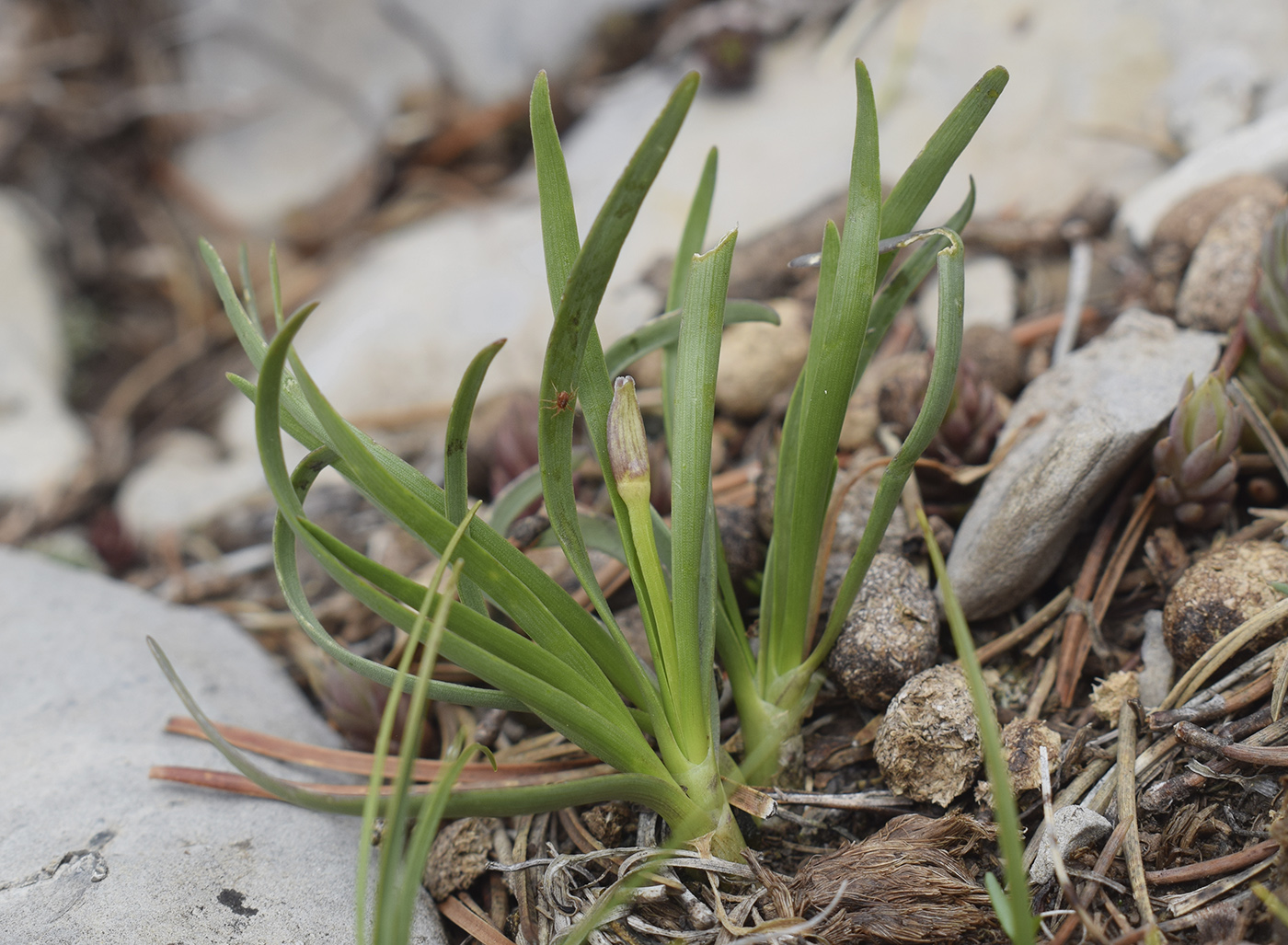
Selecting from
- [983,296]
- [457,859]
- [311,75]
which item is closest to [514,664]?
[457,859]

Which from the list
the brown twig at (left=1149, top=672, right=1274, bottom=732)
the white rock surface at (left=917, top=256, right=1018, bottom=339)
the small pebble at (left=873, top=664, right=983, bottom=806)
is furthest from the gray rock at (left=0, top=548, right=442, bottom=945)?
the white rock surface at (left=917, top=256, right=1018, bottom=339)

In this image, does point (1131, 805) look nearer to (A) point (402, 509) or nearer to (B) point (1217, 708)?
(B) point (1217, 708)

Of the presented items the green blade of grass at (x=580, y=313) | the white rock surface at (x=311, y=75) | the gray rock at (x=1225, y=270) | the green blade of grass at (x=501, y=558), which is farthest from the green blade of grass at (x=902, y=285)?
the white rock surface at (x=311, y=75)

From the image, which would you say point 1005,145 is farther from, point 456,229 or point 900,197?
point 456,229

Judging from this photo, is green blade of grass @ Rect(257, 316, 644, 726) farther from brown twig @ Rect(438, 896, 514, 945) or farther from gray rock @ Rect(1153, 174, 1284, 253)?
gray rock @ Rect(1153, 174, 1284, 253)

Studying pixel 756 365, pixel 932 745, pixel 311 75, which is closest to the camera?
pixel 932 745

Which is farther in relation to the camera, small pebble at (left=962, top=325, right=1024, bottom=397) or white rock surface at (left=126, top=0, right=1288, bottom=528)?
white rock surface at (left=126, top=0, right=1288, bottom=528)

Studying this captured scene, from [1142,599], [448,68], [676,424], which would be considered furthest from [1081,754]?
[448,68]
